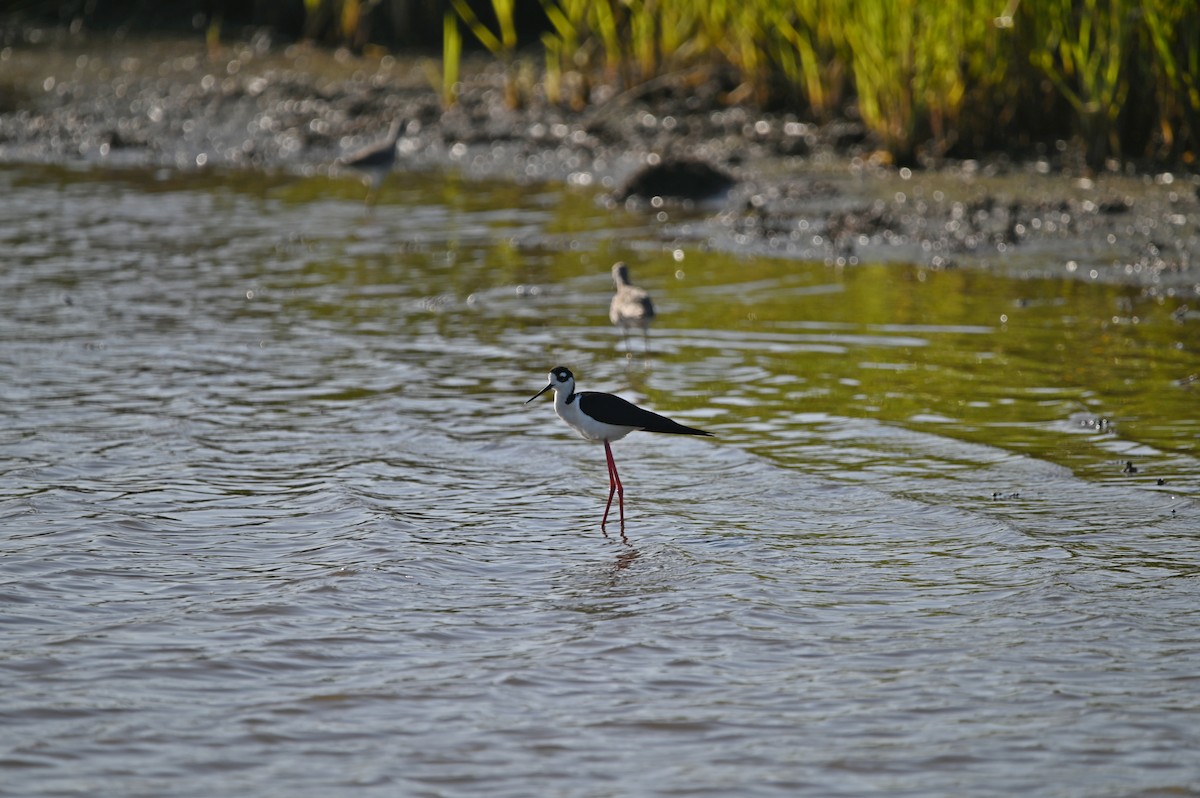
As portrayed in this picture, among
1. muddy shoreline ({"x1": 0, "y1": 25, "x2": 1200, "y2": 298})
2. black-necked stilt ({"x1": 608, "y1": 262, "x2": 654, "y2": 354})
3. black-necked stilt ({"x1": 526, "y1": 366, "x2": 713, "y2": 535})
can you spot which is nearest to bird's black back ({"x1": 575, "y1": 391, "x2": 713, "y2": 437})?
black-necked stilt ({"x1": 526, "y1": 366, "x2": 713, "y2": 535})

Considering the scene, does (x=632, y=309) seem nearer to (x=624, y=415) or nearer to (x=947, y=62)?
(x=624, y=415)

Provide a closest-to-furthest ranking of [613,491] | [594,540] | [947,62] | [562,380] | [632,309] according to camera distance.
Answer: [594,540] < [613,491] < [562,380] < [632,309] < [947,62]

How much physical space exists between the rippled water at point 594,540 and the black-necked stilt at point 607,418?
295mm

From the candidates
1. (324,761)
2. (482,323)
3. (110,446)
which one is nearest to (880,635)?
(324,761)

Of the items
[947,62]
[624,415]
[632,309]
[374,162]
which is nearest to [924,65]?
[947,62]

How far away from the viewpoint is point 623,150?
16.6m

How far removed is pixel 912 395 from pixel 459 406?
263cm

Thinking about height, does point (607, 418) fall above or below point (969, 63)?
below

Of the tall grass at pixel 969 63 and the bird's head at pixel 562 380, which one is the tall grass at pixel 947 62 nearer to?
the tall grass at pixel 969 63

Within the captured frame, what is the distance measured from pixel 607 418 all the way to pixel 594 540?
670 mm

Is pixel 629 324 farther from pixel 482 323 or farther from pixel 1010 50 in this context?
pixel 1010 50

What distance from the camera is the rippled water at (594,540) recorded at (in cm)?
493

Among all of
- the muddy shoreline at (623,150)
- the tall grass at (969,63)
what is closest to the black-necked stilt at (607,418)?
the muddy shoreline at (623,150)

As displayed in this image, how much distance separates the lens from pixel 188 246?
1386 cm
